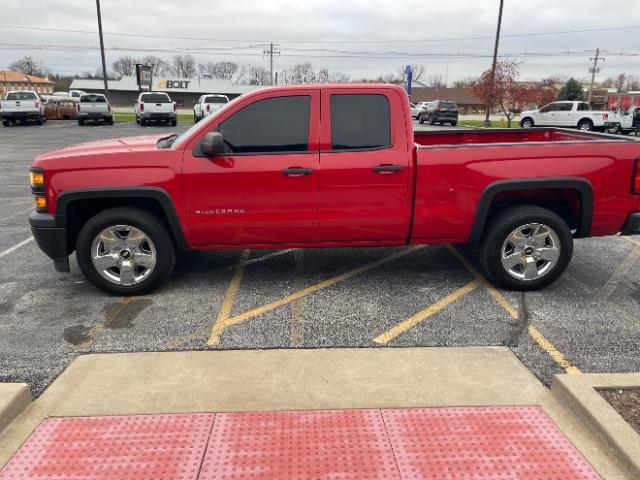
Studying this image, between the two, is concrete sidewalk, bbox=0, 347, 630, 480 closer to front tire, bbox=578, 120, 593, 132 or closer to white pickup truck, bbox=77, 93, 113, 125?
front tire, bbox=578, 120, 593, 132

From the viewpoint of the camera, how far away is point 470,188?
4.57 meters

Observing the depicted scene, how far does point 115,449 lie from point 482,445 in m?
1.95

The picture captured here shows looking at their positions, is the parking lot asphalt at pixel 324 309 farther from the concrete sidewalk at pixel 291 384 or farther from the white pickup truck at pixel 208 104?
the white pickup truck at pixel 208 104

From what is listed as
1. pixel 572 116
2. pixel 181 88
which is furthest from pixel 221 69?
pixel 572 116

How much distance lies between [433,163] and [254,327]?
210 centimetres

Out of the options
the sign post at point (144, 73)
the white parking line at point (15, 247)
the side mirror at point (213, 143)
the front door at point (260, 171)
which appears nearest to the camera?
the side mirror at point (213, 143)

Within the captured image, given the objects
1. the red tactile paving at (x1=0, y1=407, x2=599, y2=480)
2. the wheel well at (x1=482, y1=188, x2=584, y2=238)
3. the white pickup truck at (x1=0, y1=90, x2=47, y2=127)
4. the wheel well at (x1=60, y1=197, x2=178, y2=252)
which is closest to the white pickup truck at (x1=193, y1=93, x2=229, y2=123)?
the white pickup truck at (x1=0, y1=90, x2=47, y2=127)

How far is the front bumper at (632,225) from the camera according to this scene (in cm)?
470

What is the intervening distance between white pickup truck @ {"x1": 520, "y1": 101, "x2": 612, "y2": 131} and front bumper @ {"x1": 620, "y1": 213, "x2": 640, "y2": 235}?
2538 cm

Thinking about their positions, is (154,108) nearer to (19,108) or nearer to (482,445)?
(19,108)

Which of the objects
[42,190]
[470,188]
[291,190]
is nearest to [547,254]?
[470,188]

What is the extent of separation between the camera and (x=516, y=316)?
4.39 metres

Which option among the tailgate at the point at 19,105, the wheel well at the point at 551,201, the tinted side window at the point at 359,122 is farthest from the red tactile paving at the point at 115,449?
the tailgate at the point at 19,105

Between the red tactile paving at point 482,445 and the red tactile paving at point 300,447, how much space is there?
11 centimetres
